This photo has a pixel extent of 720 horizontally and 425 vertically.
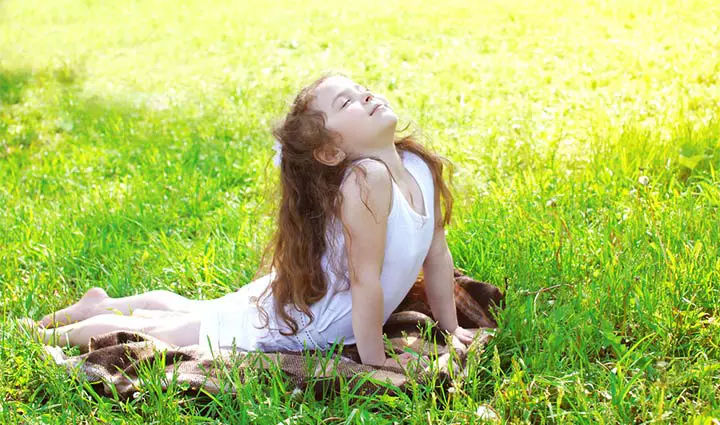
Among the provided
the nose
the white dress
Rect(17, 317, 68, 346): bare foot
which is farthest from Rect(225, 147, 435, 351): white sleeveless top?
Rect(17, 317, 68, 346): bare foot

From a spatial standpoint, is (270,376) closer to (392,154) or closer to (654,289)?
(392,154)

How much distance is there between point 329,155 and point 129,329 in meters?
1.03

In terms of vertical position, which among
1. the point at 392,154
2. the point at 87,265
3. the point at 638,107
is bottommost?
the point at 87,265

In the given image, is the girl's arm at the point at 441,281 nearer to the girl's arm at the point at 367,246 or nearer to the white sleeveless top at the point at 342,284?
the white sleeveless top at the point at 342,284

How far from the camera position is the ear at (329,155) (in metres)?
2.69

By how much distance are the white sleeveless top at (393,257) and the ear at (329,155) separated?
19cm

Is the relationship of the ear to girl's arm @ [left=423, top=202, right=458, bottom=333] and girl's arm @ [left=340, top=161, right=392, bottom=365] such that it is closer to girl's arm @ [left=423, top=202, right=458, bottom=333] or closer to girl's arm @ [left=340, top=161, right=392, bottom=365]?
girl's arm @ [left=340, top=161, right=392, bottom=365]

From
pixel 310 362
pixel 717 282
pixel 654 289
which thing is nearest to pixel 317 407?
pixel 310 362

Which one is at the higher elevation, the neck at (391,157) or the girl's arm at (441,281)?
the neck at (391,157)

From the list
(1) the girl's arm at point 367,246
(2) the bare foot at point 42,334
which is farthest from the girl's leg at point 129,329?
(1) the girl's arm at point 367,246

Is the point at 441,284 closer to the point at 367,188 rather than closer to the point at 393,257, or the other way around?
the point at 393,257

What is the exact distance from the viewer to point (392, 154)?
2799 millimetres

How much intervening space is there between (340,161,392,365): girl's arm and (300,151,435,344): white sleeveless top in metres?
0.08

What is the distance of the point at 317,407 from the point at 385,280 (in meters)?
0.49
